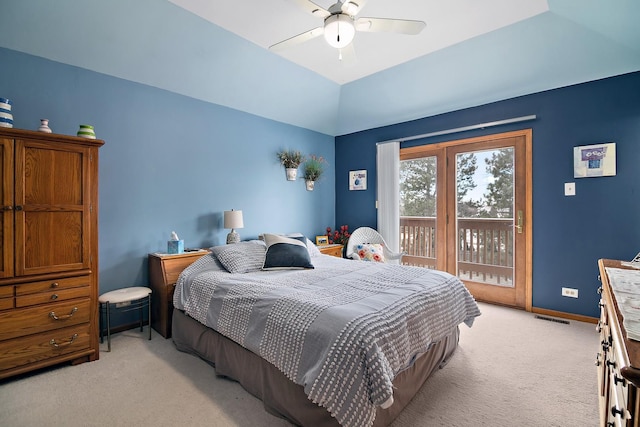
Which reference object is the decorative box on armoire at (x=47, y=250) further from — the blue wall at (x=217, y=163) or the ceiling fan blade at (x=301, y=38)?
the ceiling fan blade at (x=301, y=38)

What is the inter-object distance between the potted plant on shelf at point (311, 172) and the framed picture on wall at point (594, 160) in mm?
3176

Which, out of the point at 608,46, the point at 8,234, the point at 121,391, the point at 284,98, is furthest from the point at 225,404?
the point at 608,46

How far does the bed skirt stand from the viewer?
5.29 ft

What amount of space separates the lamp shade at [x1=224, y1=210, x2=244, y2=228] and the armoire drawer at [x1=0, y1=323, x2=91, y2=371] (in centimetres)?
157

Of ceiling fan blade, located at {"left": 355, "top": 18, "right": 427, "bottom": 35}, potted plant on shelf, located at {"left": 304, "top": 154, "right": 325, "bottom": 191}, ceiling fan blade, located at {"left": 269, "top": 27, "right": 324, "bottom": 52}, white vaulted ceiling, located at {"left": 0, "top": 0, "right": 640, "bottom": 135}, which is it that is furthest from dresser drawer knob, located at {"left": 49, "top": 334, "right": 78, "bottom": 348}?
potted plant on shelf, located at {"left": 304, "top": 154, "right": 325, "bottom": 191}

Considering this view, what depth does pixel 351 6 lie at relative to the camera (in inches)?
74.8

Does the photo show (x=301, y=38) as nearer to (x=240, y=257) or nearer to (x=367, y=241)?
(x=240, y=257)

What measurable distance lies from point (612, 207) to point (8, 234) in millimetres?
5158

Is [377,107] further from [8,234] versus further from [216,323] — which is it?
[8,234]

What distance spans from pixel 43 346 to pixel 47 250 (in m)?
0.69

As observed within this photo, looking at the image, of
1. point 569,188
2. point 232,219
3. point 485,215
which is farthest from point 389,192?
point 232,219

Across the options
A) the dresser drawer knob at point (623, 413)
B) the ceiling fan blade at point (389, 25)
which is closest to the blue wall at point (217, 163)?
the ceiling fan blade at point (389, 25)

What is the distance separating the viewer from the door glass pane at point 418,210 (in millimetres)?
4324

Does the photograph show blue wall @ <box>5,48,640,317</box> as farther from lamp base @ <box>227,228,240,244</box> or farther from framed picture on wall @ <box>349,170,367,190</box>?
framed picture on wall @ <box>349,170,367,190</box>
